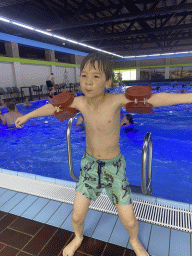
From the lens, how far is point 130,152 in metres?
5.07

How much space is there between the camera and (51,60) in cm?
1817

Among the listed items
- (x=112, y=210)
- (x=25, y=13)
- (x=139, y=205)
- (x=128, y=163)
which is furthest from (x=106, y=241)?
(x=25, y=13)

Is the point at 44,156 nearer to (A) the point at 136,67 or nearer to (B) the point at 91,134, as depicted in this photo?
(B) the point at 91,134

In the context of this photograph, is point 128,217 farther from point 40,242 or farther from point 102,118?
point 40,242

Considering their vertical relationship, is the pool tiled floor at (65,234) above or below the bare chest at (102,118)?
below

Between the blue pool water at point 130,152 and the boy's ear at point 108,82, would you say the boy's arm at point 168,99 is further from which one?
the blue pool water at point 130,152

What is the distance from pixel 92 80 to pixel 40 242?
1405 millimetres

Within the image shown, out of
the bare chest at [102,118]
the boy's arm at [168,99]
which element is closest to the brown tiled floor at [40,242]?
the bare chest at [102,118]

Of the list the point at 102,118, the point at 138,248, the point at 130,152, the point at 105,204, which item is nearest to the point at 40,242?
the point at 105,204

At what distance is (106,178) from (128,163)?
3234 mm

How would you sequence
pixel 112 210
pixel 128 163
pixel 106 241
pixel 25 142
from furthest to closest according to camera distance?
pixel 25 142 → pixel 128 163 → pixel 112 210 → pixel 106 241

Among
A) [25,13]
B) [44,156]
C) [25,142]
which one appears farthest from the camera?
[25,13]

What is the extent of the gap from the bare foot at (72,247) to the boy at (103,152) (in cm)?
2

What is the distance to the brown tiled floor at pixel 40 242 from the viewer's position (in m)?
1.57
